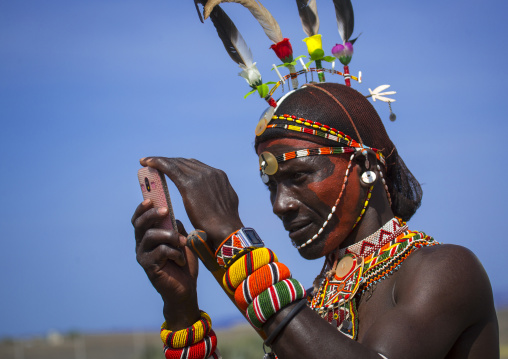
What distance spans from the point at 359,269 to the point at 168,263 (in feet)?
3.32

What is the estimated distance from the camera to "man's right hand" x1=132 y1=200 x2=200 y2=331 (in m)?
3.05

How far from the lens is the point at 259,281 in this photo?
8.50ft

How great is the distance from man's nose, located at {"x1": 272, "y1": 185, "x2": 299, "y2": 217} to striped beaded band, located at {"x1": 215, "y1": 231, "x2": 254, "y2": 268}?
468 mm

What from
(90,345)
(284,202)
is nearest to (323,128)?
(284,202)

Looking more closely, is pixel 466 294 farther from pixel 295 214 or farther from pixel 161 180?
pixel 161 180

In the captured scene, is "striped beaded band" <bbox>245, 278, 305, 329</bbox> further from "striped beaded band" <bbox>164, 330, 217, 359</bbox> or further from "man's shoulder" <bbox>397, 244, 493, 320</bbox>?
"striped beaded band" <bbox>164, 330, 217, 359</bbox>

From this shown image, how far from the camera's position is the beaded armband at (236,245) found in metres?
2.72

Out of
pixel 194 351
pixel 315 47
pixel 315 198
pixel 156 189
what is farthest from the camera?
pixel 315 47

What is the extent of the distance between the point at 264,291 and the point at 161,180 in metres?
0.84

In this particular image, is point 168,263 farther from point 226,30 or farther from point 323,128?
point 226,30

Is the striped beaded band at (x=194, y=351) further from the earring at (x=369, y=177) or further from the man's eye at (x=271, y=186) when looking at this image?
the earring at (x=369, y=177)

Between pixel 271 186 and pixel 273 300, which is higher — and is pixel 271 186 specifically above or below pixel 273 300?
above

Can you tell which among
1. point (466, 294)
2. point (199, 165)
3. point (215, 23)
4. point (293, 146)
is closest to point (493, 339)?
point (466, 294)

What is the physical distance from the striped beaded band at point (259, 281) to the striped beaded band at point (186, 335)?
0.85 m
